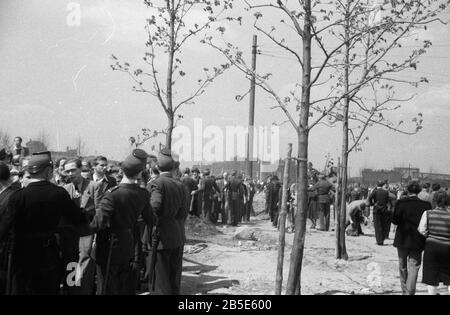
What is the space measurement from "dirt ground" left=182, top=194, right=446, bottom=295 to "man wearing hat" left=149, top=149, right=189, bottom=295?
1.57 meters

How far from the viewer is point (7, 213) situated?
4.12m

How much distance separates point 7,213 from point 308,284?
5.61m

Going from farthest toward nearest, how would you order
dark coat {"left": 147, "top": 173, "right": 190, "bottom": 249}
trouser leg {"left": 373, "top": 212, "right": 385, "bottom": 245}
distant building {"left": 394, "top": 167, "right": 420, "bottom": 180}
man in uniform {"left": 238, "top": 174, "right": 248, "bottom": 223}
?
distant building {"left": 394, "top": 167, "right": 420, "bottom": 180}
man in uniform {"left": 238, "top": 174, "right": 248, "bottom": 223}
trouser leg {"left": 373, "top": 212, "right": 385, "bottom": 245}
dark coat {"left": 147, "top": 173, "right": 190, "bottom": 249}

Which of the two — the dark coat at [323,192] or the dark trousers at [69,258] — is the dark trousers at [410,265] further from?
the dark coat at [323,192]

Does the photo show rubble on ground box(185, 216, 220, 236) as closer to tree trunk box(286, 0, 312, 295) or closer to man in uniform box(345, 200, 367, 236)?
man in uniform box(345, 200, 367, 236)

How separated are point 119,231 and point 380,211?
1107 cm

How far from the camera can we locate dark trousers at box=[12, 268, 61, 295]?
4234 millimetres

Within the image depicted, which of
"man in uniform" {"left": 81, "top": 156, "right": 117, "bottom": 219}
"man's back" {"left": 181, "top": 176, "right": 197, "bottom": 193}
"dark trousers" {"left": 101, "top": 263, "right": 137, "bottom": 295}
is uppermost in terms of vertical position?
"man in uniform" {"left": 81, "top": 156, "right": 117, "bottom": 219}

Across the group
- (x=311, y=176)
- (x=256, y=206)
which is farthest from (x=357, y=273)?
(x=256, y=206)

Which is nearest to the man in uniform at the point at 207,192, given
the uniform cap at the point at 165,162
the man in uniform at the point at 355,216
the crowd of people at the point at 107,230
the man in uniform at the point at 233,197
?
the man in uniform at the point at 233,197

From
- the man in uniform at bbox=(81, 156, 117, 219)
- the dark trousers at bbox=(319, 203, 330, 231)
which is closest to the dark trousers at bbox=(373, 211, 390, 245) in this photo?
the dark trousers at bbox=(319, 203, 330, 231)

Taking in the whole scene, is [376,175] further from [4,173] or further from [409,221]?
[4,173]

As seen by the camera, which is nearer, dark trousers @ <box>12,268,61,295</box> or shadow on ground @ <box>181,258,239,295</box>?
dark trousers @ <box>12,268,61,295</box>
